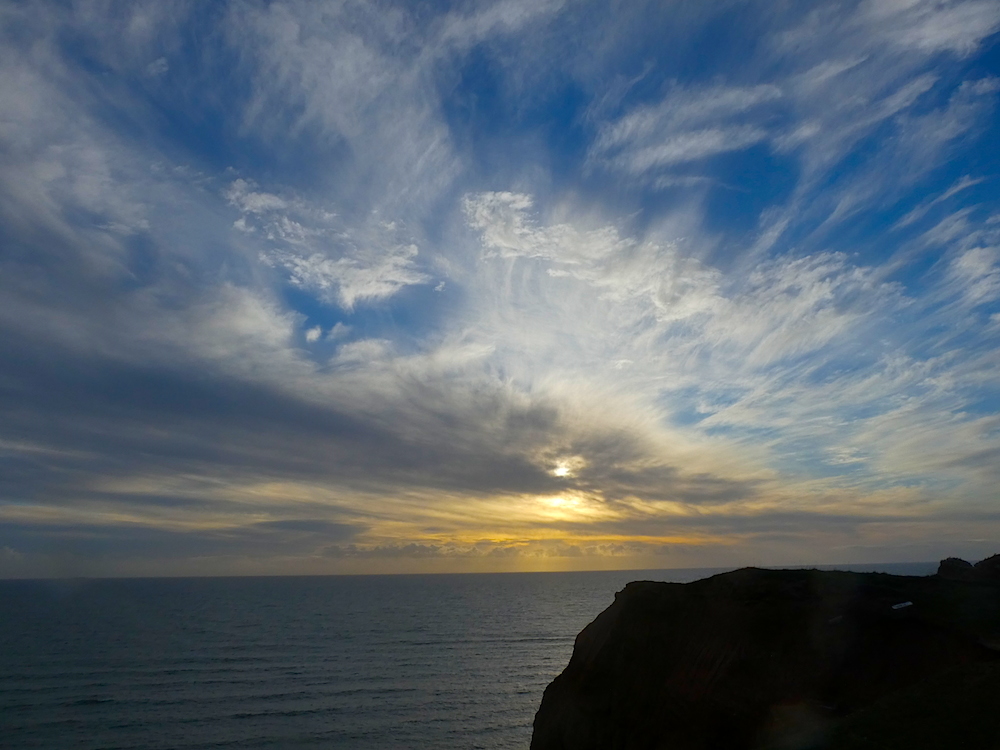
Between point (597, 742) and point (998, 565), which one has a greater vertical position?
point (998, 565)

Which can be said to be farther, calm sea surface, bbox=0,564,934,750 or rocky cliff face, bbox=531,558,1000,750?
calm sea surface, bbox=0,564,934,750

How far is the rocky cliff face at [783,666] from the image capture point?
2009 centimetres

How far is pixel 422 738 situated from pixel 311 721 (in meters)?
11.4

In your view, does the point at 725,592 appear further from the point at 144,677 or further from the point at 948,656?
the point at 144,677

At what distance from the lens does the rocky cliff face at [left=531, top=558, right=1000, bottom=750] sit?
20.1 meters

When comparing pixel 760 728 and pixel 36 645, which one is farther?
pixel 36 645

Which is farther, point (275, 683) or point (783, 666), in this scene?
point (275, 683)

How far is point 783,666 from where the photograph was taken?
88.4ft

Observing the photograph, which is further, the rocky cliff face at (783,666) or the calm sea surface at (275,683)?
the calm sea surface at (275,683)

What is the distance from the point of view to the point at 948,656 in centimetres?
2373

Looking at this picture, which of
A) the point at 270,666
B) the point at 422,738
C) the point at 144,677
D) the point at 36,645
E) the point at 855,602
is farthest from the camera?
the point at 36,645

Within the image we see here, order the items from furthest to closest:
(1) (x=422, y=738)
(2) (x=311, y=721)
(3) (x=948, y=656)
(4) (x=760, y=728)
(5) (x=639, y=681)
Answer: (2) (x=311, y=721) < (1) (x=422, y=738) < (5) (x=639, y=681) < (4) (x=760, y=728) < (3) (x=948, y=656)

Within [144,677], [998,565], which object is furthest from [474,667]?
[998,565]

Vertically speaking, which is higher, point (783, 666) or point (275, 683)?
point (783, 666)
